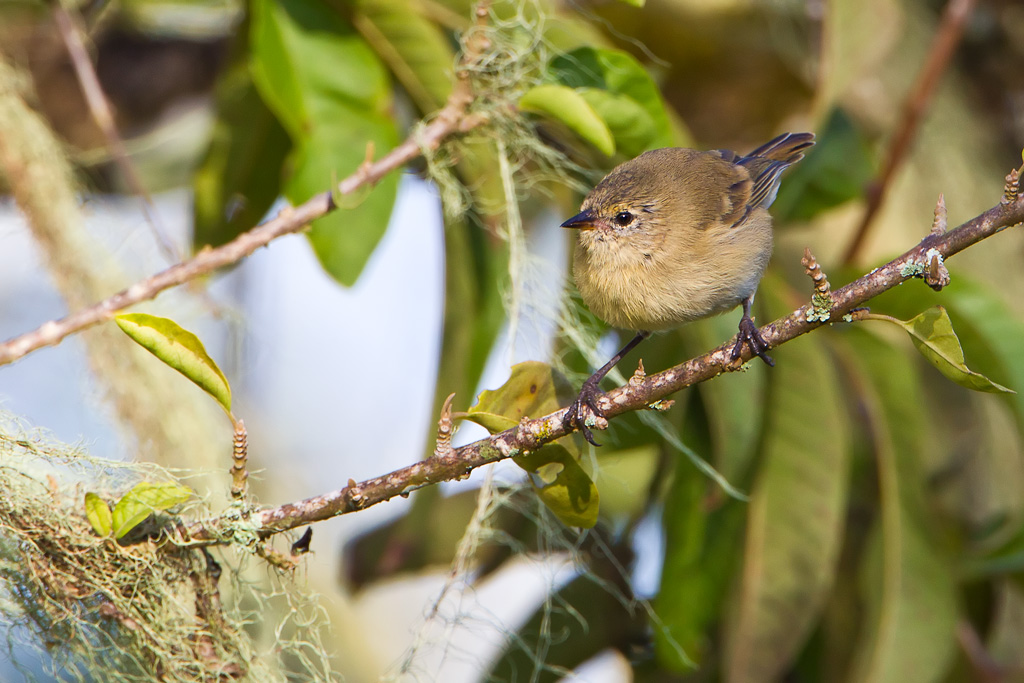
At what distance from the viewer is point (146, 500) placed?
1301 mm

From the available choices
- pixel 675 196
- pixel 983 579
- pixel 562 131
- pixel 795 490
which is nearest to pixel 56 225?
pixel 562 131

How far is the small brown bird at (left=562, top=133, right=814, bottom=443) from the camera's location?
72.7 inches

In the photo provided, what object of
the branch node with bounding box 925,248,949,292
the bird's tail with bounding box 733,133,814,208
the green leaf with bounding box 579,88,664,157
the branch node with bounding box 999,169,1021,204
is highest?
the bird's tail with bounding box 733,133,814,208

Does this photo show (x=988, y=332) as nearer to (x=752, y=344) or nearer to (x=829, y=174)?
(x=829, y=174)

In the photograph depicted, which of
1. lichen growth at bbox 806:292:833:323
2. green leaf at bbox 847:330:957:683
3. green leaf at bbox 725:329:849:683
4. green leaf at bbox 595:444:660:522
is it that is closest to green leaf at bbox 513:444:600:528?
lichen growth at bbox 806:292:833:323

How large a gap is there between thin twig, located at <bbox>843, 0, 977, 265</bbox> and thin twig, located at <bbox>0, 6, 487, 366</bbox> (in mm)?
1417

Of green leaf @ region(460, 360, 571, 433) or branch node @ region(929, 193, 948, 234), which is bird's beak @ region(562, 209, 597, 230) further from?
branch node @ region(929, 193, 948, 234)

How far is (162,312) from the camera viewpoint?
7.54 ft

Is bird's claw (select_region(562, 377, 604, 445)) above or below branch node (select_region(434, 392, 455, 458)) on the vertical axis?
above

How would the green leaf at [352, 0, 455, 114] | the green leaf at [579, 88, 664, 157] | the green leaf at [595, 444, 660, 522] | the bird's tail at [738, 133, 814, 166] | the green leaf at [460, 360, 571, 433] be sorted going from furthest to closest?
the green leaf at [595, 444, 660, 522] → the bird's tail at [738, 133, 814, 166] → the green leaf at [352, 0, 455, 114] → the green leaf at [579, 88, 664, 157] → the green leaf at [460, 360, 571, 433]

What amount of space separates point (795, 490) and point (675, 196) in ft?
2.69

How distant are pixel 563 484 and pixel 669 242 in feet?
2.59

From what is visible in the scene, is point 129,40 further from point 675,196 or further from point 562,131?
Answer: point 675,196

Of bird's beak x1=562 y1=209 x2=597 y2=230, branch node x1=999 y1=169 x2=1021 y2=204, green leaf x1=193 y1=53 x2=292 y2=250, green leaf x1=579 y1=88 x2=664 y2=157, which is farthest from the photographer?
green leaf x1=193 y1=53 x2=292 y2=250
